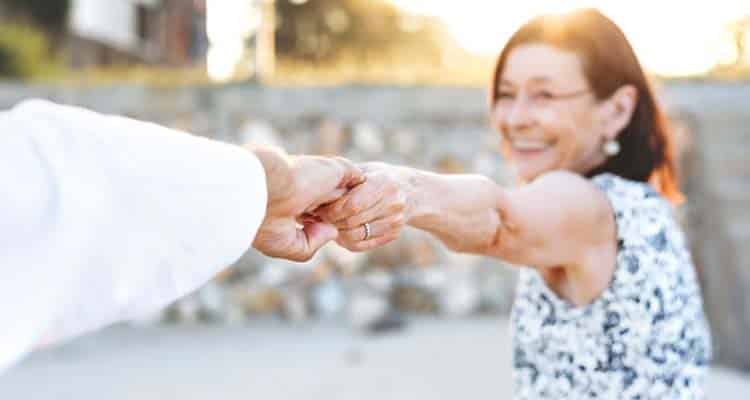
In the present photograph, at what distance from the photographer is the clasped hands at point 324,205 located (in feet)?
4.59

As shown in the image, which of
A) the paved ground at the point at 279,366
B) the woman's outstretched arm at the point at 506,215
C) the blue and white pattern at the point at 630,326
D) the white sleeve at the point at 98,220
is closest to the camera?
the white sleeve at the point at 98,220

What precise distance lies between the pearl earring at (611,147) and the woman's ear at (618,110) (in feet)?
0.03

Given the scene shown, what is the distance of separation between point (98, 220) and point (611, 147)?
1.39 m

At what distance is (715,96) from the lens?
541 cm

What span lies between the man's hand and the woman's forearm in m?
0.14

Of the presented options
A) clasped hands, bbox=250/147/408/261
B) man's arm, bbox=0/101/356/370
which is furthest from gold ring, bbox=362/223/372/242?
man's arm, bbox=0/101/356/370

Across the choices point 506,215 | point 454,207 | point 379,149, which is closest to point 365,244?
point 454,207

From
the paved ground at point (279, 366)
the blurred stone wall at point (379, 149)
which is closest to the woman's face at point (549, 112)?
the paved ground at point (279, 366)

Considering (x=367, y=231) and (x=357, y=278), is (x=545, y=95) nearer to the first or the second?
(x=367, y=231)

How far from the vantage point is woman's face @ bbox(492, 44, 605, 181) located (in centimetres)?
209

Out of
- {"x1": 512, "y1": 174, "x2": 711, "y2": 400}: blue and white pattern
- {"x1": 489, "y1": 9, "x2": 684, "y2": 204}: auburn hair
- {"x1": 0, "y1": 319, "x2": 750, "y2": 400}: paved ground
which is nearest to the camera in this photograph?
{"x1": 512, "y1": 174, "x2": 711, "y2": 400}: blue and white pattern

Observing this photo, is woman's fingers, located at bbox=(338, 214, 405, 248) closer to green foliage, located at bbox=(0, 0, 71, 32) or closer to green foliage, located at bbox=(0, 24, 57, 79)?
green foliage, located at bbox=(0, 24, 57, 79)

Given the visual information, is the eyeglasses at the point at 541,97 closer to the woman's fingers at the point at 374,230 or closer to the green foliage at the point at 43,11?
the woman's fingers at the point at 374,230

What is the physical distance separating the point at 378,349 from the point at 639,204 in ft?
9.70
